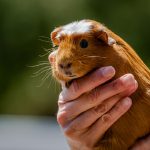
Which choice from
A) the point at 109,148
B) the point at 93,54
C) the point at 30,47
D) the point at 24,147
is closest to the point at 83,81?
the point at 93,54

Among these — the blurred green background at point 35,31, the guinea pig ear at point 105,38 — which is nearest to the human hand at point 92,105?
the guinea pig ear at point 105,38

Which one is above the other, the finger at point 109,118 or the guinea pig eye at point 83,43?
the guinea pig eye at point 83,43

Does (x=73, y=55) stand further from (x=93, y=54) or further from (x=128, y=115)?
(x=128, y=115)

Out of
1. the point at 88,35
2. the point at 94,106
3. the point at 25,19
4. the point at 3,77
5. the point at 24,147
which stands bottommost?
the point at 94,106

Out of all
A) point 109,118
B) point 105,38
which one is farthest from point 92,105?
point 105,38

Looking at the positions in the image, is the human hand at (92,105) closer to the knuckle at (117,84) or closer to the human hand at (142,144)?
the knuckle at (117,84)

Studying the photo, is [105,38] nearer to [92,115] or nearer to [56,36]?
[56,36]
